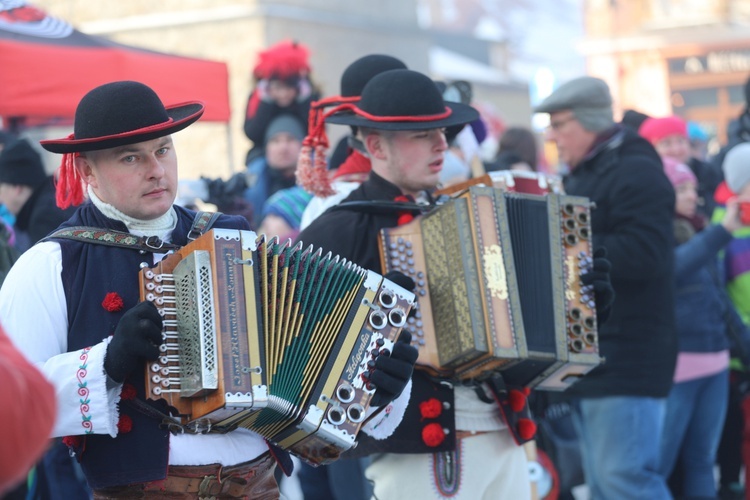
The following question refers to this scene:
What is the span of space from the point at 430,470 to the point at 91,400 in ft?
4.52

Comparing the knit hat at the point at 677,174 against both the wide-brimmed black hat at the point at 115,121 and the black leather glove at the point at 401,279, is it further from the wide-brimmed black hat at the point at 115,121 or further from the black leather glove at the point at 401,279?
the wide-brimmed black hat at the point at 115,121

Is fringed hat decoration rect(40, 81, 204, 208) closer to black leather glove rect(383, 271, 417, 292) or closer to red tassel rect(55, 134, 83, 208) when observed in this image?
red tassel rect(55, 134, 83, 208)

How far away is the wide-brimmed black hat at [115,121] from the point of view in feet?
10.6

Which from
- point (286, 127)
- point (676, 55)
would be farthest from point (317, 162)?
point (676, 55)

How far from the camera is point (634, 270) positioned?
5199mm

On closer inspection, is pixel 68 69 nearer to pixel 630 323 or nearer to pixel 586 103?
pixel 586 103

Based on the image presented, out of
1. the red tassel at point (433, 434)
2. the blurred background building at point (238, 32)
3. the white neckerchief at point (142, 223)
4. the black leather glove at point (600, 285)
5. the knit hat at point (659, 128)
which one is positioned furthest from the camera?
the blurred background building at point (238, 32)

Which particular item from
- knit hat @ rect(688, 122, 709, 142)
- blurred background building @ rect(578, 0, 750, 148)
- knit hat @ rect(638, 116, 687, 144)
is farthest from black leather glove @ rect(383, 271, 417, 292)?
blurred background building @ rect(578, 0, 750, 148)

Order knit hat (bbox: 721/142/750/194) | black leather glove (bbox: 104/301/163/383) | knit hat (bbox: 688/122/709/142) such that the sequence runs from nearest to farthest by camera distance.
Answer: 1. black leather glove (bbox: 104/301/163/383)
2. knit hat (bbox: 721/142/750/194)
3. knit hat (bbox: 688/122/709/142)

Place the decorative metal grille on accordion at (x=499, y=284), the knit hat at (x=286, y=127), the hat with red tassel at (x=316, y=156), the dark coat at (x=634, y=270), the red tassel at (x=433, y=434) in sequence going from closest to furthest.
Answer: the decorative metal grille on accordion at (x=499, y=284) → the red tassel at (x=433, y=434) → the hat with red tassel at (x=316, y=156) → the dark coat at (x=634, y=270) → the knit hat at (x=286, y=127)

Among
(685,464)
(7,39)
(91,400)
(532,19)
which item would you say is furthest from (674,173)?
(532,19)

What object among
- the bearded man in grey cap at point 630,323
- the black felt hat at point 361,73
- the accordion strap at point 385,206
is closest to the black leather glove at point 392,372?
the accordion strap at point 385,206

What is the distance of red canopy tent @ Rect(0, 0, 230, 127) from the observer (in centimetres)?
657

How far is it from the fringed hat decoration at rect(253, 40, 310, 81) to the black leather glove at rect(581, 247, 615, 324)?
324 cm
